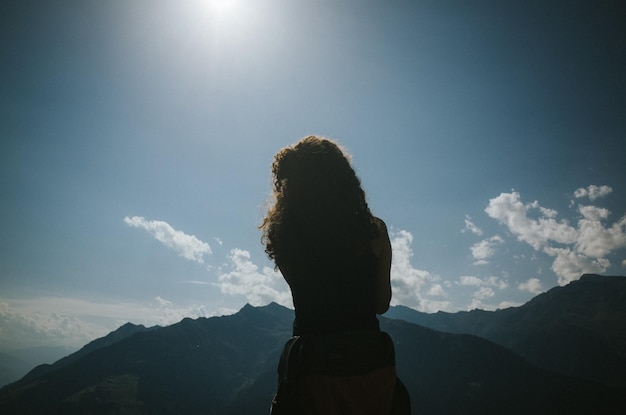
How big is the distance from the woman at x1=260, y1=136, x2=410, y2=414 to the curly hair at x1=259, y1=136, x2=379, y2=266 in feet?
0.04

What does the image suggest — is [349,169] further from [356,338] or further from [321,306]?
[356,338]

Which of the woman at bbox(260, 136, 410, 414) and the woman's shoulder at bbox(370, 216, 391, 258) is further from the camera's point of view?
the woman's shoulder at bbox(370, 216, 391, 258)

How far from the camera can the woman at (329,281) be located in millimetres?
2811

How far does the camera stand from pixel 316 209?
367 cm

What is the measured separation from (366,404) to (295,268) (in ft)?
4.61

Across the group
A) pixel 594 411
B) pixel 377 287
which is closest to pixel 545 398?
pixel 594 411

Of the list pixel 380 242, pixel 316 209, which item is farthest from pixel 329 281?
pixel 316 209

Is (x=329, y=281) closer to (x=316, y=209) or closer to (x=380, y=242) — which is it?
(x=380, y=242)

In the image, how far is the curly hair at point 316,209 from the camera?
11.4 feet

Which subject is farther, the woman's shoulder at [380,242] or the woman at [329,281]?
the woman's shoulder at [380,242]

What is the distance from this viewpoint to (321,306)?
3.24m

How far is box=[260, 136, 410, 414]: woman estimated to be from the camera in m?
2.81

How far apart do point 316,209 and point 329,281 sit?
2.73ft

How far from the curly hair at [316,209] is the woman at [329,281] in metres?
0.01
